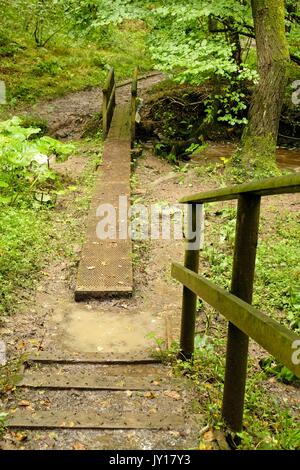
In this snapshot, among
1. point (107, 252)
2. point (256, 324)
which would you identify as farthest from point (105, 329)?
point (256, 324)

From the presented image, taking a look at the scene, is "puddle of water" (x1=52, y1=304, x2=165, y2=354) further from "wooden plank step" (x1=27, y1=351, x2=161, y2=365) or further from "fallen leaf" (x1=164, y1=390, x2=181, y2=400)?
"fallen leaf" (x1=164, y1=390, x2=181, y2=400)

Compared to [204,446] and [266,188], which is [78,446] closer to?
[204,446]

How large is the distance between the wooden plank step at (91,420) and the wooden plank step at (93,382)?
1.11 ft

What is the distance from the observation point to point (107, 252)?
614 cm

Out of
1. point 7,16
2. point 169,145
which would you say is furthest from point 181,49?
point 7,16

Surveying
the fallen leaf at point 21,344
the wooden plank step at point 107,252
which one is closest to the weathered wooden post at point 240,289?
the fallen leaf at point 21,344

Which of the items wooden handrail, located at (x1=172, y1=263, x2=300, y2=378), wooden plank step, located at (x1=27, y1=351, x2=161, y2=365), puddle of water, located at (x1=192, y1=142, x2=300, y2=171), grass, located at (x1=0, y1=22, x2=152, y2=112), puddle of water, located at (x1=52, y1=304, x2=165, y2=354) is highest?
grass, located at (x1=0, y1=22, x2=152, y2=112)

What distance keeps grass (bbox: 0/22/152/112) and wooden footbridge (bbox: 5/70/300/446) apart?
37.2ft

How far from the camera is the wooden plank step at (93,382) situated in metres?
3.45

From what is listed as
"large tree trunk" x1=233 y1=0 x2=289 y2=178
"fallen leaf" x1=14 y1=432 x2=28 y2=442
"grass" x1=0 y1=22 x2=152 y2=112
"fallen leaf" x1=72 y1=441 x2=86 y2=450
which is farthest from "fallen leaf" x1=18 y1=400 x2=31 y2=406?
"grass" x1=0 y1=22 x2=152 y2=112

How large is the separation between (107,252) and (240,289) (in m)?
3.70

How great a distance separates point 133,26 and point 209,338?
23.0 m

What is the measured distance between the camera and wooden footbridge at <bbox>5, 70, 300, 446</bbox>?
7.39ft

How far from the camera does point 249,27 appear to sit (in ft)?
34.0
